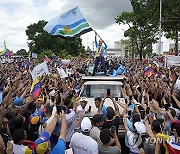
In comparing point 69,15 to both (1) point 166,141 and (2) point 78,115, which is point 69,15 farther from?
(1) point 166,141

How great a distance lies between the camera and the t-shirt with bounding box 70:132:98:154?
4797 mm

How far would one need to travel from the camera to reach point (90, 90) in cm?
993

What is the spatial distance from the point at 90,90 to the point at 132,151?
14.5ft

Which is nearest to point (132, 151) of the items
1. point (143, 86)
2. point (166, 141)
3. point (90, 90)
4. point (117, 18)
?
point (166, 141)

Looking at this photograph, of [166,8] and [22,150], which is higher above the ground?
[166,8]

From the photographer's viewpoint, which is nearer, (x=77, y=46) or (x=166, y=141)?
(x=166, y=141)

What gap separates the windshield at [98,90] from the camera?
9.82m

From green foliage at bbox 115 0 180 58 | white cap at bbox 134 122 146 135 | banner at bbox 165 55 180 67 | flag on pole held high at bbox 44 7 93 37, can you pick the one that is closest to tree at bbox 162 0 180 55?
green foliage at bbox 115 0 180 58

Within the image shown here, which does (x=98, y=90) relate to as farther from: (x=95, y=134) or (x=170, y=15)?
(x=170, y=15)

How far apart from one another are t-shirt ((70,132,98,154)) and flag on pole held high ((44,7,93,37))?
8451 millimetres

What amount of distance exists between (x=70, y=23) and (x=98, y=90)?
4.35 meters

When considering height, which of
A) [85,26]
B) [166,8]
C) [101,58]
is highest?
[166,8]

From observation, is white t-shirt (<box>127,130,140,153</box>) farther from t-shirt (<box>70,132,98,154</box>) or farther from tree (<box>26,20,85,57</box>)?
tree (<box>26,20,85,57</box>)

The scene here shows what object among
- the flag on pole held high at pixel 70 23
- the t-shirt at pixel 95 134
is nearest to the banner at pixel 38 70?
the flag on pole held high at pixel 70 23
